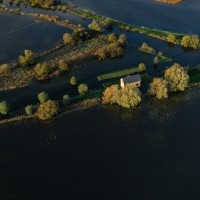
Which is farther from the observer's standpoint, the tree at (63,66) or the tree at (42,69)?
the tree at (63,66)

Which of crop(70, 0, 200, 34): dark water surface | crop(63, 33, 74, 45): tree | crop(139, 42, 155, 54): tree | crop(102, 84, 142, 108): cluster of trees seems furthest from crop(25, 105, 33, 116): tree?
crop(70, 0, 200, 34): dark water surface

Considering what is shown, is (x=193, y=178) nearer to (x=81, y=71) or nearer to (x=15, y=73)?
(x=81, y=71)

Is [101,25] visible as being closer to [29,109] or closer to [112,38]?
[112,38]

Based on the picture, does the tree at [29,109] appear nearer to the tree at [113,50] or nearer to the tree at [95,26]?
the tree at [113,50]

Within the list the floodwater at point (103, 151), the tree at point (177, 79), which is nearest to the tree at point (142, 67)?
the tree at point (177, 79)

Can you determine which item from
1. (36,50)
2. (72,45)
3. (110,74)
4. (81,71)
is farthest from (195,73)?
(36,50)


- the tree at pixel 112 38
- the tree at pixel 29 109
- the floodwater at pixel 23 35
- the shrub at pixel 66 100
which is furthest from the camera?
the tree at pixel 112 38

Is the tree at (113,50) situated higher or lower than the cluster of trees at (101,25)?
lower

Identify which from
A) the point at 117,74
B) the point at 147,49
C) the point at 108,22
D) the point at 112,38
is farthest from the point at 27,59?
the point at 108,22
